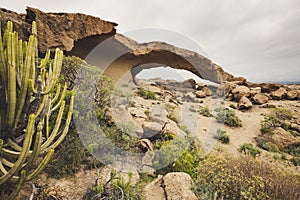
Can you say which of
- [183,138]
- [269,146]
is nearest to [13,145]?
[183,138]

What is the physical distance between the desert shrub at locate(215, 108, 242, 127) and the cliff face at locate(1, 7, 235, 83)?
4742 mm

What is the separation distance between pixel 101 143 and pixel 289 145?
27.0 feet

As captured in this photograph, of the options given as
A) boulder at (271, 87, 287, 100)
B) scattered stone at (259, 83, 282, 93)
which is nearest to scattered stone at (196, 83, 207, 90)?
scattered stone at (259, 83, 282, 93)

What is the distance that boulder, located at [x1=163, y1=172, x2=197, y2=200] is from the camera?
10.8ft

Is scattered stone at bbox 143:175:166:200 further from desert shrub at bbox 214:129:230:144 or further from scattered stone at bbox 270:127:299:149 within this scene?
scattered stone at bbox 270:127:299:149

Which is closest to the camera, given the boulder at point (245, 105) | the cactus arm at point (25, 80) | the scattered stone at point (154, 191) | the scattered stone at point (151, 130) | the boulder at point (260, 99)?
the cactus arm at point (25, 80)

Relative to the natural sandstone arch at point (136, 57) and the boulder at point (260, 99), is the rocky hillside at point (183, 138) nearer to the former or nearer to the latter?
the boulder at point (260, 99)

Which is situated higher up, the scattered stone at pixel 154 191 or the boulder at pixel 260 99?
the boulder at pixel 260 99

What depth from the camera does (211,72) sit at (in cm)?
1602

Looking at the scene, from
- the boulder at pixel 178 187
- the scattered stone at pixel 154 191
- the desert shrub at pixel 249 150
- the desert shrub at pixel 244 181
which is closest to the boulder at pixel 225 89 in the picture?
the desert shrub at pixel 249 150

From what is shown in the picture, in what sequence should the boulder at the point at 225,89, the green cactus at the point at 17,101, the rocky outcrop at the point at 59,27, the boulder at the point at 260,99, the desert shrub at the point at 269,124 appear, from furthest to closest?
the boulder at the point at 225,89
the boulder at the point at 260,99
the desert shrub at the point at 269,124
the rocky outcrop at the point at 59,27
the green cactus at the point at 17,101

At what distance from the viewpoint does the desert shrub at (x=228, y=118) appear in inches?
401

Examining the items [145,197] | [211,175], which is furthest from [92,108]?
[211,175]

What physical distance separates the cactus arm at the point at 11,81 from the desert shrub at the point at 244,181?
10.7 ft
